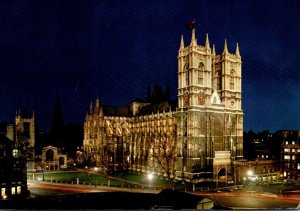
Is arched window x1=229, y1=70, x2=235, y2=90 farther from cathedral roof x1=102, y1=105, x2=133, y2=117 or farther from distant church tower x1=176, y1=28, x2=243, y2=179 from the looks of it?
cathedral roof x1=102, y1=105, x2=133, y2=117

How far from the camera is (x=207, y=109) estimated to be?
5328 cm

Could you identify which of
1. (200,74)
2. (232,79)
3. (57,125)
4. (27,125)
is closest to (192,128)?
(200,74)

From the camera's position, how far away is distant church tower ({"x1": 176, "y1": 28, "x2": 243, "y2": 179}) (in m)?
51.4

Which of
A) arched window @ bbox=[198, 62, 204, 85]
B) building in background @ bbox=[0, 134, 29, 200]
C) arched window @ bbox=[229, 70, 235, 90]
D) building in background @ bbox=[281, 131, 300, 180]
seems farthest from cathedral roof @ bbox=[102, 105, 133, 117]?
building in background @ bbox=[0, 134, 29, 200]

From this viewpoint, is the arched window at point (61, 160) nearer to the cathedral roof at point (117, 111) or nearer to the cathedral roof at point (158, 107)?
the cathedral roof at point (117, 111)

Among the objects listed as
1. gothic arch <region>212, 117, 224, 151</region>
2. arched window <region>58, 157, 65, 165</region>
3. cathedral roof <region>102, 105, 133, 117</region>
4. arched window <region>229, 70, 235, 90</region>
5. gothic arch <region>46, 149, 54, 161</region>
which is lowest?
arched window <region>58, 157, 65, 165</region>

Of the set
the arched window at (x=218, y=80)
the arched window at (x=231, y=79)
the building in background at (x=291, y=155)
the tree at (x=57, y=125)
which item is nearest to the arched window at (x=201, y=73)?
the arched window at (x=218, y=80)

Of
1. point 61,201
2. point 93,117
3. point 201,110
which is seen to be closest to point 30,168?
point 93,117

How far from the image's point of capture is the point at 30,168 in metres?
54.3

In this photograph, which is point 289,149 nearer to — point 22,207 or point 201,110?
point 201,110

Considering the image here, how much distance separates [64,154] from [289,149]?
4017 cm

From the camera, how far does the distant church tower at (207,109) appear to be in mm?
51438

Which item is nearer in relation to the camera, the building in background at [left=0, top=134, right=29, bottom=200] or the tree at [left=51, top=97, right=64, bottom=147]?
the building in background at [left=0, top=134, right=29, bottom=200]

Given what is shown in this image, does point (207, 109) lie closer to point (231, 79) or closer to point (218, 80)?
point (218, 80)
